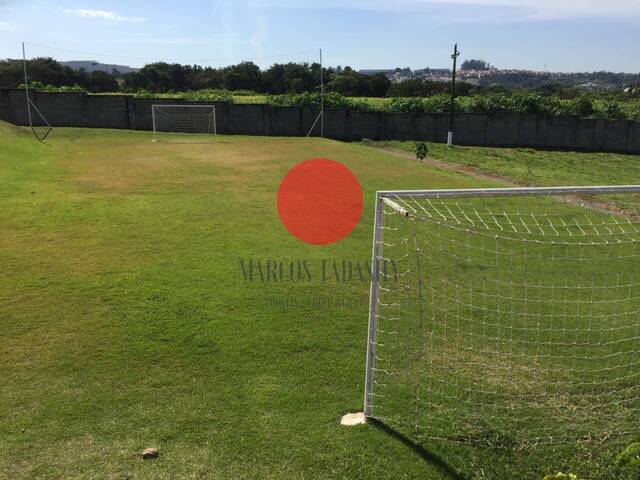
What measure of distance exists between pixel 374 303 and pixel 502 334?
2.20 m

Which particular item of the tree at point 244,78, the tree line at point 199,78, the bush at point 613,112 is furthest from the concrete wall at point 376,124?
the tree at point 244,78

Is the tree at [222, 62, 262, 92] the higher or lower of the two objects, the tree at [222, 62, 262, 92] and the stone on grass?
the higher

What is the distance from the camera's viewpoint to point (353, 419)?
400cm

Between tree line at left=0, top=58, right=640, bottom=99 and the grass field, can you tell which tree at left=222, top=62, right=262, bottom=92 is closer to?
tree line at left=0, top=58, right=640, bottom=99

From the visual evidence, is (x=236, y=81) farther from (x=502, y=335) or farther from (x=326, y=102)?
(x=502, y=335)

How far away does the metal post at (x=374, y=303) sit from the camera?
3.83m

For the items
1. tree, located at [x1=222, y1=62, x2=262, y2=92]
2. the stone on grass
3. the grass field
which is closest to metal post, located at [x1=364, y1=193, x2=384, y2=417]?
the grass field

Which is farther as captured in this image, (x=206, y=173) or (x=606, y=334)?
(x=206, y=173)

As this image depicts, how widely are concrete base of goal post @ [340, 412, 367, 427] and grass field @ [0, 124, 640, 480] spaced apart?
64 mm

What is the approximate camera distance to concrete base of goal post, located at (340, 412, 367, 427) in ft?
12.9

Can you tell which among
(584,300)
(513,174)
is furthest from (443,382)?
(513,174)

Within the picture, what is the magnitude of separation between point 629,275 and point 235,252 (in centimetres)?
565

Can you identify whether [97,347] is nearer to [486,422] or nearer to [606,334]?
[486,422]

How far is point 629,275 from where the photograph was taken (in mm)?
7148
